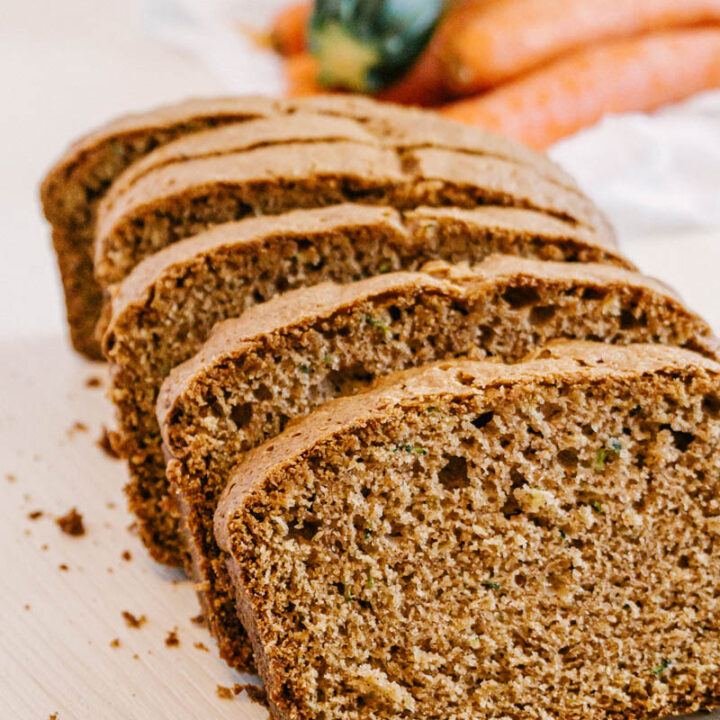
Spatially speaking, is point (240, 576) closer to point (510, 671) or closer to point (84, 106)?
point (510, 671)

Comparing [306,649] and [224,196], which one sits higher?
[224,196]

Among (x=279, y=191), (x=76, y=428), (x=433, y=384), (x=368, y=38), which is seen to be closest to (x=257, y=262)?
(x=279, y=191)

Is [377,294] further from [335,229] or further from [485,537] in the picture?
[485,537]

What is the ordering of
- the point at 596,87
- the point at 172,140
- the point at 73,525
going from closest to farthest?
the point at 73,525, the point at 172,140, the point at 596,87

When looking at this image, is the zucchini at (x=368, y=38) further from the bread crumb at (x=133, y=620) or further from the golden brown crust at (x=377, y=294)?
the bread crumb at (x=133, y=620)

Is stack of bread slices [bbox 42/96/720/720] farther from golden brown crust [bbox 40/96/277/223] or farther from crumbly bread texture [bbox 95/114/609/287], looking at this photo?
golden brown crust [bbox 40/96/277/223]

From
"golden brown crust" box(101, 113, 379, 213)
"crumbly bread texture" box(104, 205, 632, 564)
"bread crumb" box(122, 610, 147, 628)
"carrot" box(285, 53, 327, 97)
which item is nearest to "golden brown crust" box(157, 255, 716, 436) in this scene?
"crumbly bread texture" box(104, 205, 632, 564)

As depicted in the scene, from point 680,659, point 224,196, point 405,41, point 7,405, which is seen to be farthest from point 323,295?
point 405,41

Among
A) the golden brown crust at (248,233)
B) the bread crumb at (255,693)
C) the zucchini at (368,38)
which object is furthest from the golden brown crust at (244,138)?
the zucchini at (368,38)
